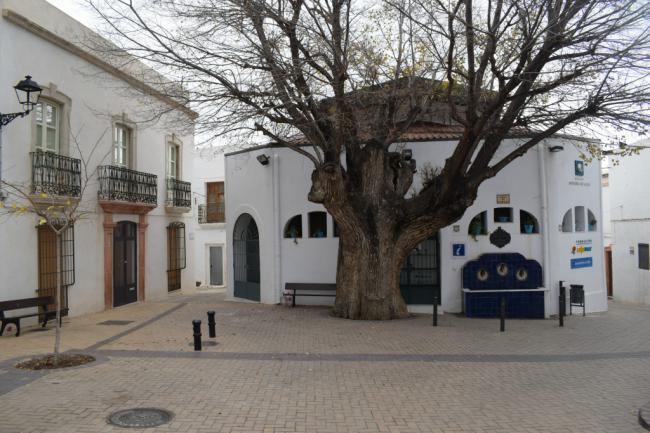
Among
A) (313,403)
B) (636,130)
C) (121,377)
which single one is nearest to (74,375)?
(121,377)

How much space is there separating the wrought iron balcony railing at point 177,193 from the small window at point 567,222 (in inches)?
523

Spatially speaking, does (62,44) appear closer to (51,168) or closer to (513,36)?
(51,168)

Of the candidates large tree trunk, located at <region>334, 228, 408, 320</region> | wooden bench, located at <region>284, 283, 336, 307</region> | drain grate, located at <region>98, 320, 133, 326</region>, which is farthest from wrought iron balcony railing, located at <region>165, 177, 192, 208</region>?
large tree trunk, located at <region>334, 228, 408, 320</region>

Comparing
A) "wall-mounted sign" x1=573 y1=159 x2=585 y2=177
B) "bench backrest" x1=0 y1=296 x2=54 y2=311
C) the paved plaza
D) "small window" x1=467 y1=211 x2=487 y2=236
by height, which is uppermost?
"wall-mounted sign" x1=573 y1=159 x2=585 y2=177

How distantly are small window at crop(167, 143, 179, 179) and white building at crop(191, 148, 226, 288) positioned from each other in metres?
7.16

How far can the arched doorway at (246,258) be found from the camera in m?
17.0

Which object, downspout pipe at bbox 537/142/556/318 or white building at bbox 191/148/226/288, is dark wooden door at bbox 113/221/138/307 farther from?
downspout pipe at bbox 537/142/556/318

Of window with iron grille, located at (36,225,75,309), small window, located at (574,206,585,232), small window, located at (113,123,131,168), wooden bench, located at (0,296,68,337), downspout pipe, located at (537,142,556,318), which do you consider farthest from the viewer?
small window, located at (113,123,131,168)

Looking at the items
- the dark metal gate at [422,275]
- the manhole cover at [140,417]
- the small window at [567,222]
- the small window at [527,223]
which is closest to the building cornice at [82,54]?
the dark metal gate at [422,275]

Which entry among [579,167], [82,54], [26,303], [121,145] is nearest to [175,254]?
[121,145]

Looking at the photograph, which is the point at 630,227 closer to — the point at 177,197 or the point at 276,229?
the point at 276,229

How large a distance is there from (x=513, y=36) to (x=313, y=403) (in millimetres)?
8390

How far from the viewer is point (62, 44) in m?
13.2

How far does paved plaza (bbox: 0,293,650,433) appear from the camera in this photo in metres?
6.01
